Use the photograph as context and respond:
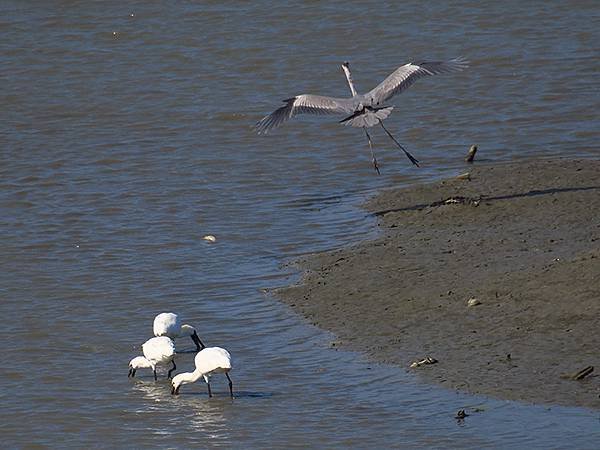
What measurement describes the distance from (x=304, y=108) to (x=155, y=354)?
4.60 metres

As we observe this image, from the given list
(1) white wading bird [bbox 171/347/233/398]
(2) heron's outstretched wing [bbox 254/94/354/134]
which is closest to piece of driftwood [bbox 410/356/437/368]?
(1) white wading bird [bbox 171/347/233/398]

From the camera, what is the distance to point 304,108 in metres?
12.2

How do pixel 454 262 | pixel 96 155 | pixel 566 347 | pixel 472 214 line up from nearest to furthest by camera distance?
pixel 566 347
pixel 454 262
pixel 472 214
pixel 96 155

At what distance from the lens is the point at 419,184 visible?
493 inches

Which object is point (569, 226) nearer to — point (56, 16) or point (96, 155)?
point (96, 155)

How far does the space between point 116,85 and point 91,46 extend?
1.93 m

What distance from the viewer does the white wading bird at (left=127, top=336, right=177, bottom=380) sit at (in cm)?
816

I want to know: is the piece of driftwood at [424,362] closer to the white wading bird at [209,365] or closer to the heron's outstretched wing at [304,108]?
the white wading bird at [209,365]

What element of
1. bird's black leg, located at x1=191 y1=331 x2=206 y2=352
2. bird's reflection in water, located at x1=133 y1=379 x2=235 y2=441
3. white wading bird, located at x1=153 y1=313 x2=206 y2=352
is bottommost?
bird's reflection in water, located at x1=133 y1=379 x2=235 y2=441

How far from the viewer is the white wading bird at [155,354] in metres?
8.16

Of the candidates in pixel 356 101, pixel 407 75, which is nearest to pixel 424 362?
pixel 356 101

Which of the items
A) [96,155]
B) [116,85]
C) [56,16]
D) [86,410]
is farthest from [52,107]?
[86,410]

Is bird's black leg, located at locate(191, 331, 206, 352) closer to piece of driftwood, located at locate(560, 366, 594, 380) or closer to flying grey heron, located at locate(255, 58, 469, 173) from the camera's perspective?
piece of driftwood, located at locate(560, 366, 594, 380)

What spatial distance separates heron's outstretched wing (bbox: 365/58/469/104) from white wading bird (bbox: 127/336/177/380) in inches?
181
